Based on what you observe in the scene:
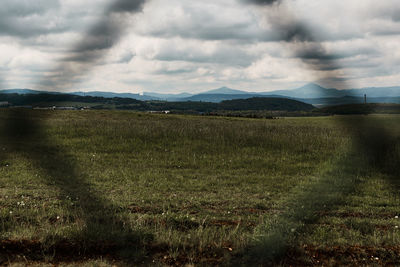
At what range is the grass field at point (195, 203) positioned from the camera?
523 cm

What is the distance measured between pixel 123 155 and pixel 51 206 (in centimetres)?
751

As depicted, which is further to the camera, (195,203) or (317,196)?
(317,196)

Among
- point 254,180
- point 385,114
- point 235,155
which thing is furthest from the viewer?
point 235,155

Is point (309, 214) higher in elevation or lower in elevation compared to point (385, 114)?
lower

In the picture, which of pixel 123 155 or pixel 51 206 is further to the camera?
pixel 123 155

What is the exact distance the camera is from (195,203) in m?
8.59

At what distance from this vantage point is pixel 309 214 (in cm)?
764

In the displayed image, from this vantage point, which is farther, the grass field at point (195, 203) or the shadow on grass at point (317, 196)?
the grass field at point (195, 203)

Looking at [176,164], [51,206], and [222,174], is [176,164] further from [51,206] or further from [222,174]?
[51,206]

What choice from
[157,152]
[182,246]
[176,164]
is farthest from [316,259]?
[157,152]

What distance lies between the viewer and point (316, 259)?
17.1ft

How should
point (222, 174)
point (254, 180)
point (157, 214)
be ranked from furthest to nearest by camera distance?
point (222, 174)
point (254, 180)
point (157, 214)

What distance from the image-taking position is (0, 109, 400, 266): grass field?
206 inches

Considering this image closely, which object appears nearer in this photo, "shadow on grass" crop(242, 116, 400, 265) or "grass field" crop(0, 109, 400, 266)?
"shadow on grass" crop(242, 116, 400, 265)
